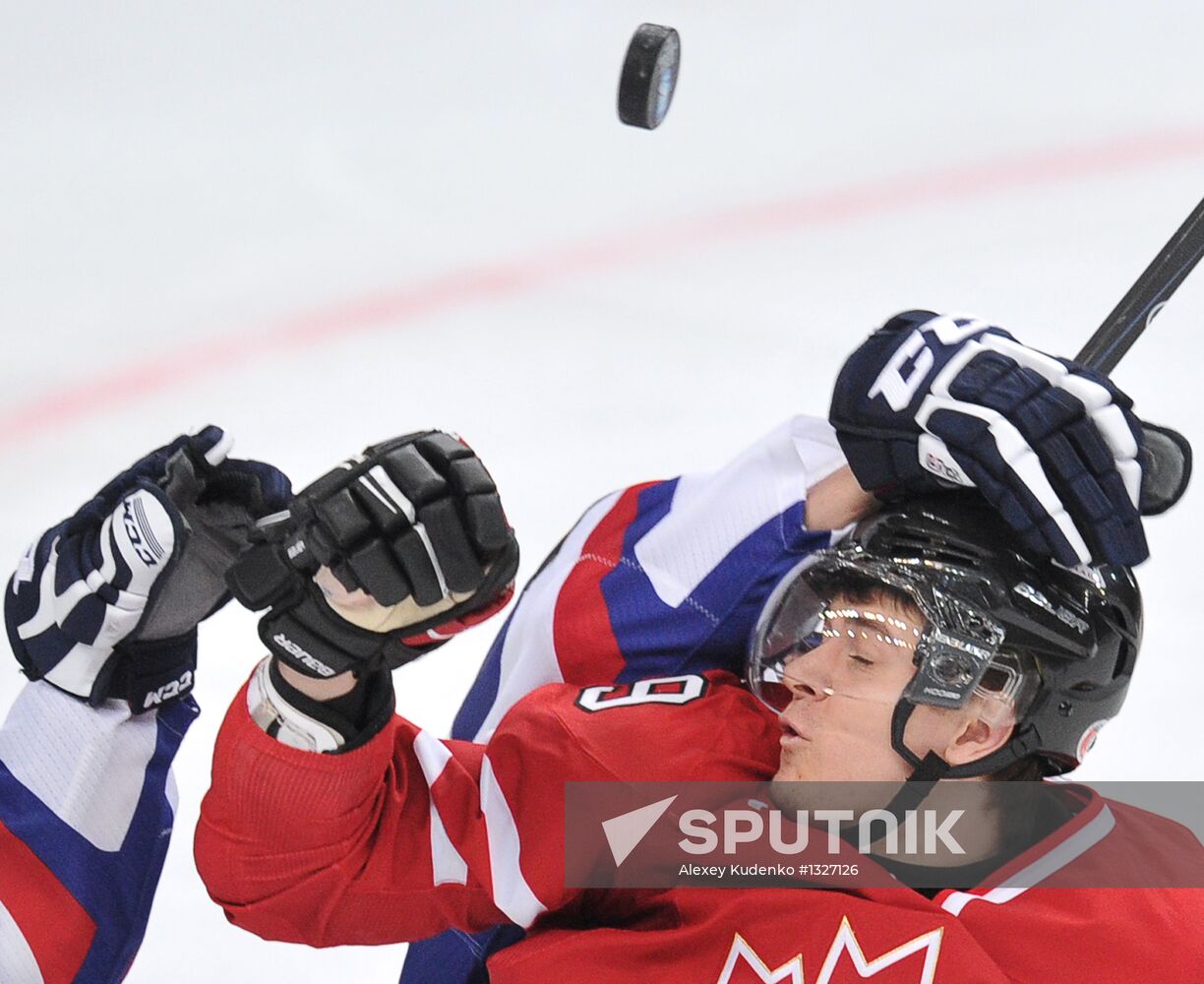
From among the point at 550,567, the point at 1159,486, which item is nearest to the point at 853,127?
the point at 550,567

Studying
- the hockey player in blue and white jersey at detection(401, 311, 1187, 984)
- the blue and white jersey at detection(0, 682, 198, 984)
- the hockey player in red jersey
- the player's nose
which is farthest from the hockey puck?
the blue and white jersey at detection(0, 682, 198, 984)

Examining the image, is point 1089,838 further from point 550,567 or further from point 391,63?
point 391,63

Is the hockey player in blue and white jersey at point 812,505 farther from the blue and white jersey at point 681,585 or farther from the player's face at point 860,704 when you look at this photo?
the player's face at point 860,704

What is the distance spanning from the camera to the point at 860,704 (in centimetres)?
201

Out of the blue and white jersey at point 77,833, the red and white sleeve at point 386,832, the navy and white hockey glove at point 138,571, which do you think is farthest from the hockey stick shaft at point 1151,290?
the blue and white jersey at point 77,833

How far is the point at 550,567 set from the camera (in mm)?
2426

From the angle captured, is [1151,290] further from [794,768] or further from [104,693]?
[104,693]

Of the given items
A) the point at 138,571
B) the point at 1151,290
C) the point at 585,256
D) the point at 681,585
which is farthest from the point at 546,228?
the point at 138,571

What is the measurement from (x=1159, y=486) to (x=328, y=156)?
2.39m

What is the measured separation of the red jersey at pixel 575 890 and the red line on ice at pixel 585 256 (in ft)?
5.06

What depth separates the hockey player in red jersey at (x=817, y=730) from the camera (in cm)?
184

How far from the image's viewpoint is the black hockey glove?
1.62 m

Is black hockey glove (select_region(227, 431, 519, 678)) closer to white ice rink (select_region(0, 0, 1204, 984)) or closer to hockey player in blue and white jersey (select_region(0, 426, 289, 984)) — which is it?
hockey player in blue and white jersey (select_region(0, 426, 289, 984))

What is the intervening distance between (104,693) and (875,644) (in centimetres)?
96
